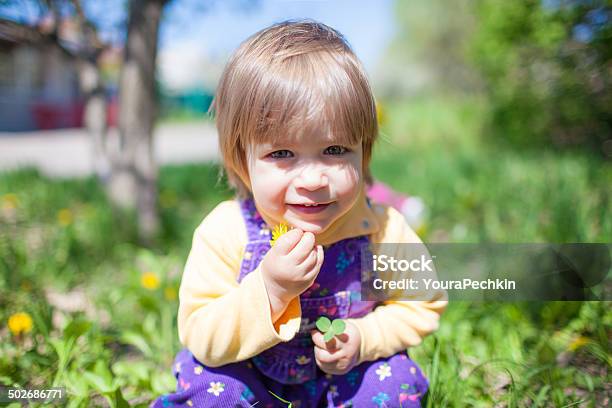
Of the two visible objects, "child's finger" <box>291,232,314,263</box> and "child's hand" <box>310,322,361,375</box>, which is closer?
"child's finger" <box>291,232,314,263</box>

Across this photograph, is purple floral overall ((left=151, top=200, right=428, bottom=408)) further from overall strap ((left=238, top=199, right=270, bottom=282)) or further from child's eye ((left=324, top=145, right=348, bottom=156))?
child's eye ((left=324, top=145, right=348, bottom=156))

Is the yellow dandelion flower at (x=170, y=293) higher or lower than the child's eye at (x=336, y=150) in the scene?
lower

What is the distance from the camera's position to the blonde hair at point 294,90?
1037 mm

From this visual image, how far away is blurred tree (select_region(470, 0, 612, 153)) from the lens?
11.0 ft

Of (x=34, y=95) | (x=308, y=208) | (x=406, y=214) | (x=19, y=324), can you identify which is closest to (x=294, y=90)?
(x=308, y=208)

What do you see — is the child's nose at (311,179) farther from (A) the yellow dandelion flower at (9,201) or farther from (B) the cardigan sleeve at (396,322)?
(A) the yellow dandelion flower at (9,201)

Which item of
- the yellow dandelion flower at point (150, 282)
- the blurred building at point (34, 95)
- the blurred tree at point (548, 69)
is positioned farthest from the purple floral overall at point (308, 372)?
the blurred building at point (34, 95)

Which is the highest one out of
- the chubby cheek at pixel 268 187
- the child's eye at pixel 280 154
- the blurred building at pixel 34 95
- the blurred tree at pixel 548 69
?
the blurred building at pixel 34 95

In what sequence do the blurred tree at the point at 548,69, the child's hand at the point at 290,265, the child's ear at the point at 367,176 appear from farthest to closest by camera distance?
1. the blurred tree at the point at 548,69
2. the child's ear at the point at 367,176
3. the child's hand at the point at 290,265

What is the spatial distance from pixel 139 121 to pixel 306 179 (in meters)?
1.90

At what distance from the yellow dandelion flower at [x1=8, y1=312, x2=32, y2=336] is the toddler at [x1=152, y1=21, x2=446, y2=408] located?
1.82 ft

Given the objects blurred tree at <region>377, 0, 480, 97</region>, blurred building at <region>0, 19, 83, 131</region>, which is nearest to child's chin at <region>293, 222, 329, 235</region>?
blurred building at <region>0, 19, 83, 131</region>

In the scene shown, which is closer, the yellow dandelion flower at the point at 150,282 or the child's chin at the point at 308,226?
the child's chin at the point at 308,226

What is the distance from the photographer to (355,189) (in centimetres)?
111
